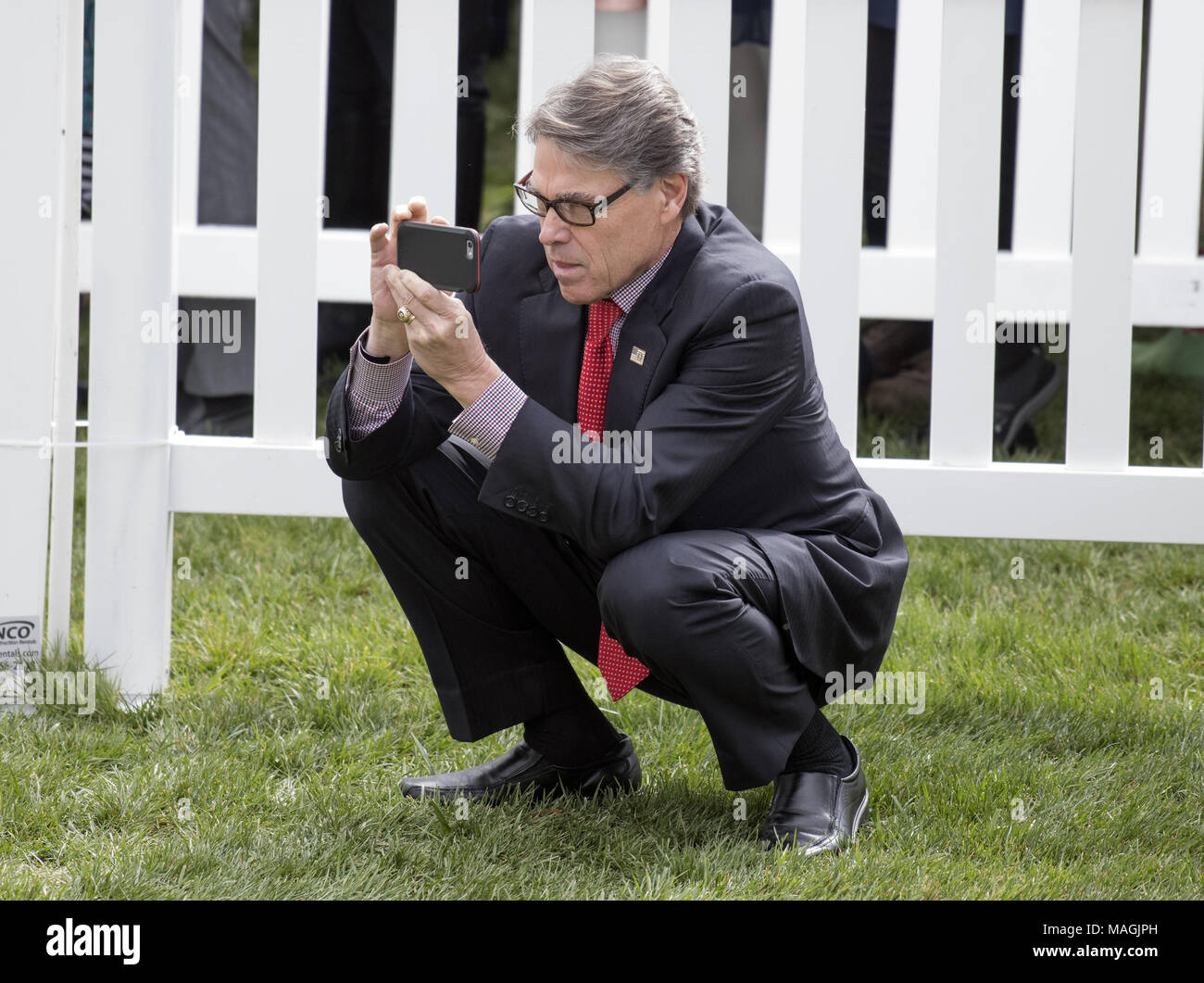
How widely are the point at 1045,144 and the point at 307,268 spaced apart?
2.50m

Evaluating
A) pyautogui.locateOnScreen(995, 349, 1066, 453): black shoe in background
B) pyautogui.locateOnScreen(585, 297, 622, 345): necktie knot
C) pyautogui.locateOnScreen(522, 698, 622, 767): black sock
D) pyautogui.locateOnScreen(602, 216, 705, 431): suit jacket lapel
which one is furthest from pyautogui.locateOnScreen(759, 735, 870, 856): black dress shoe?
pyautogui.locateOnScreen(995, 349, 1066, 453): black shoe in background

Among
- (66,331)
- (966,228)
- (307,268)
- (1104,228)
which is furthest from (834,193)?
(66,331)

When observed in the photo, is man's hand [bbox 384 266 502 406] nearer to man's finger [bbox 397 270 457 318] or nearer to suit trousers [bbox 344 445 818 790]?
man's finger [bbox 397 270 457 318]

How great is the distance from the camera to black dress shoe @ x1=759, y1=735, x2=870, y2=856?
2260mm

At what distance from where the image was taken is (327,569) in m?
3.54

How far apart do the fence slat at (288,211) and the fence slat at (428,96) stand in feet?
0.52

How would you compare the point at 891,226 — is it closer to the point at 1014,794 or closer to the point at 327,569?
the point at 327,569

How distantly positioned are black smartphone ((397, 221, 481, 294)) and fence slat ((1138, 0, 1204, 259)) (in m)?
2.72

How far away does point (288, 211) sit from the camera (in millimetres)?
2857

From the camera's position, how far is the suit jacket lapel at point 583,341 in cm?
226

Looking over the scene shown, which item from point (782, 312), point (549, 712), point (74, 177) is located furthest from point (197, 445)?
point (782, 312)

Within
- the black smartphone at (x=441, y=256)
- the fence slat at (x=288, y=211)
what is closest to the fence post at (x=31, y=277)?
the fence slat at (x=288, y=211)

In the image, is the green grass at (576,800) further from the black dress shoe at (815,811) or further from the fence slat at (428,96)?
the fence slat at (428,96)
